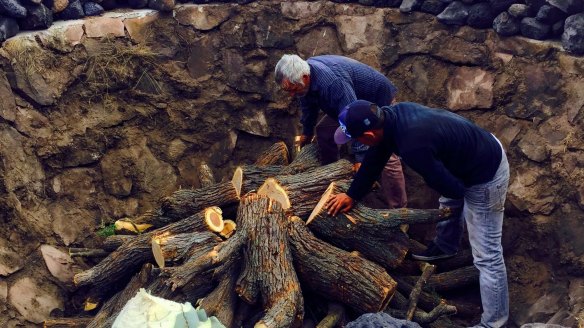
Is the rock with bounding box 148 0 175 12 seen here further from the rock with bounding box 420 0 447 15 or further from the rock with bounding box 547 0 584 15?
the rock with bounding box 547 0 584 15

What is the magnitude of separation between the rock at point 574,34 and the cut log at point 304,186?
80.1 inches

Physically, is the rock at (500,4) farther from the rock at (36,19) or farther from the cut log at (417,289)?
A: the rock at (36,19)

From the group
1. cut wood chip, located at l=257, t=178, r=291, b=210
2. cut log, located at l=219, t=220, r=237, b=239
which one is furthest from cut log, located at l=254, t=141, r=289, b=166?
cut log, located at l=219, t=220, r=237, b=239

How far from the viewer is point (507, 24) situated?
6.21 meters

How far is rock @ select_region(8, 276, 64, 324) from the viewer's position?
611cm

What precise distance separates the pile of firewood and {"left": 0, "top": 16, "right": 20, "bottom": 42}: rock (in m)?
2.04

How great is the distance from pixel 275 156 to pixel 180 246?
1.52 meters

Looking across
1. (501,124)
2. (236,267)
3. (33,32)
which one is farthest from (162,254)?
(501,124)

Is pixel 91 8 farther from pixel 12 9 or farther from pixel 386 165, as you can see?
pixel 386 165

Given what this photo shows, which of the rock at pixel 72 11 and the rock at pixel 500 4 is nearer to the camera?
the rock at pixel 500 4

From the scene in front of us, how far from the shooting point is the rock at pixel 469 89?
Result: 6375mm

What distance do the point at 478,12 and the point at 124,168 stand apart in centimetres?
357

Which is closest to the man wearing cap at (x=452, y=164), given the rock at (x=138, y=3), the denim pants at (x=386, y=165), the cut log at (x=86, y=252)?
the denim pants at (x=386, y=165)

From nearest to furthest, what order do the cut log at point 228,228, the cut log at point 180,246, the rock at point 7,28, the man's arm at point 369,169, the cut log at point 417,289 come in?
the man's arm at point 369,169, the cut log at point 417,289, the cut log at point 180,246, the cut log at point 228,228, the rock at point 7,28
